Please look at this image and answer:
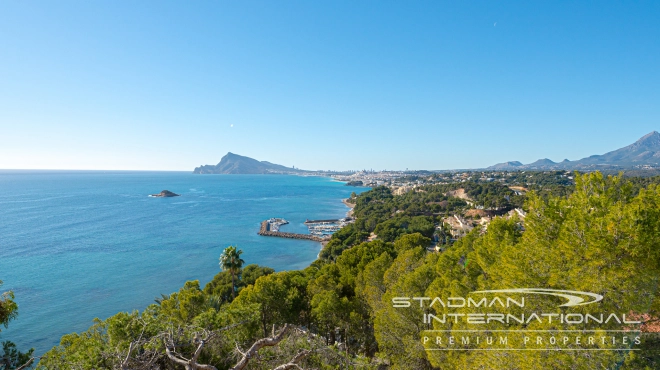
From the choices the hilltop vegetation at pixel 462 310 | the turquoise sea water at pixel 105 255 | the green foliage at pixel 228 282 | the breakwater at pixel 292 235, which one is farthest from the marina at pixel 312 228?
the hilltop vegetation at pixel 462 310

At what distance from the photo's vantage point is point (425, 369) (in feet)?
35.0

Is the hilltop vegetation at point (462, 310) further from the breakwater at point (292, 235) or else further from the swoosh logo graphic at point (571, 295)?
the breakwater at point (292, 235)

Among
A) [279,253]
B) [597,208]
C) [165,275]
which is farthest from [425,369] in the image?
[279,253]

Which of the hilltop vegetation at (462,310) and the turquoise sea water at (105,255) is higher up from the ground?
the hilltop vegetation at (462,310)

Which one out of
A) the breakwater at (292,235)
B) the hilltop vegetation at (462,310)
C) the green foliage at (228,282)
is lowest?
the breakwater at (292,235)

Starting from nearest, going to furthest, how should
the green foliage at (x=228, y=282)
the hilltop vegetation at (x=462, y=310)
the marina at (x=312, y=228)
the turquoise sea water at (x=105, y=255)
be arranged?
the hilltop vegetation at (x=462, y=310), the green foliage at (x=228, y=282), the turquoise sea water at (x=105, y=255), the marina at (x=312, y=228)

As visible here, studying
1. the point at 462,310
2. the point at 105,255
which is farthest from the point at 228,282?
the point at 105,255

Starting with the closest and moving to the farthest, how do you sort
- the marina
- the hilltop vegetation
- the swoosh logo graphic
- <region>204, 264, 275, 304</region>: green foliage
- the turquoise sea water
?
the hilltop vegetation
the swoosh logo graphic
<region>204, 264, 275, 304</region>: green foliage
the turquoise sea water
the marina

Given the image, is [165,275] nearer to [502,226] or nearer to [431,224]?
[502,226]

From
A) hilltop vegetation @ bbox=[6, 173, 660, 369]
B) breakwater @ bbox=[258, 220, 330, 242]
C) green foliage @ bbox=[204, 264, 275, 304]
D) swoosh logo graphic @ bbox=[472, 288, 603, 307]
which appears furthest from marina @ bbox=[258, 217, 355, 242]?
swoosh logo graphic @ bbox=[472, 288, 603, 307]

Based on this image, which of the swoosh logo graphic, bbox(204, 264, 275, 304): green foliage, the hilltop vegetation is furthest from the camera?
bbox(204, 264, 275, 304): green foliage

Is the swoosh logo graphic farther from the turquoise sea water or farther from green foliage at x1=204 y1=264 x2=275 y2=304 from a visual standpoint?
the turquoise sea water

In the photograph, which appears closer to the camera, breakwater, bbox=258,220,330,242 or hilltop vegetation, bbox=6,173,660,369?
hilltop vegetation, bbox=6,173,660,369

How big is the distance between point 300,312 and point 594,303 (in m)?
12.3
